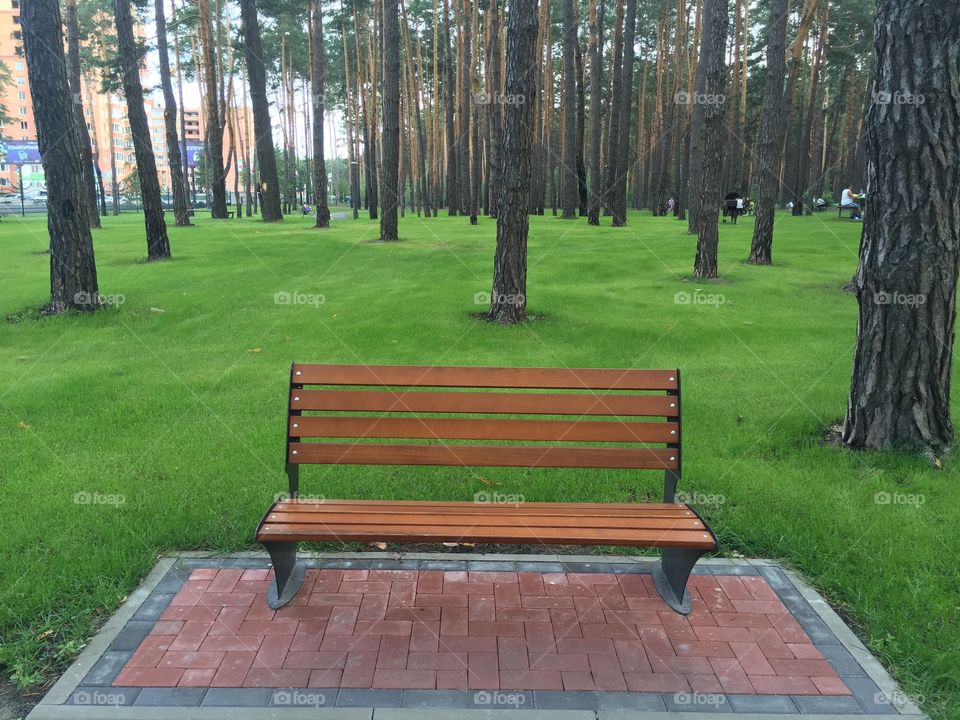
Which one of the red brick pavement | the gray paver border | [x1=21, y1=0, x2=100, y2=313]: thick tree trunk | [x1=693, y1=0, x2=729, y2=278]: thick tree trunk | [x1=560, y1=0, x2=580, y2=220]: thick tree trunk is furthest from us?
[x1=560, y1=0, x2=580, y2=220]: thick tree trunk

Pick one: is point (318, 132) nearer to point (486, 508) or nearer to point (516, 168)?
point (516, 168)

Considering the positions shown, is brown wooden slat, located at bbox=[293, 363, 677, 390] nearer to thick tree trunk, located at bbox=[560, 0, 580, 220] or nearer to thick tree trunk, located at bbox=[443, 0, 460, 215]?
thick tree trunk, located at bbox=[560, 0, 580, 220]

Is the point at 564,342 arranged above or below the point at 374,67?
below

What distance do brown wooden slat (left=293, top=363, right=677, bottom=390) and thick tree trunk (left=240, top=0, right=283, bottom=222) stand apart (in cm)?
2673

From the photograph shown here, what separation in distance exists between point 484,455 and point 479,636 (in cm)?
89

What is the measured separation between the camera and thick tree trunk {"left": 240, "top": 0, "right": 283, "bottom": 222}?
26.9 m

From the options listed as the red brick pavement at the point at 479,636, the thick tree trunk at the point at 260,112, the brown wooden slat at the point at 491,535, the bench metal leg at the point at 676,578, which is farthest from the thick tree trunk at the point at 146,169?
the bench metal leg at the point at 676,578

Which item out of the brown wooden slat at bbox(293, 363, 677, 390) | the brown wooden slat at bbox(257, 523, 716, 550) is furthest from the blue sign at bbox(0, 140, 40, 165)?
the brown wooden slat at bbox(257, 523, 716, 550)

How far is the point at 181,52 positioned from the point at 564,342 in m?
42.4

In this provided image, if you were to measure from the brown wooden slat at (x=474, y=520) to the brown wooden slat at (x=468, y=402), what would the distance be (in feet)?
1.84

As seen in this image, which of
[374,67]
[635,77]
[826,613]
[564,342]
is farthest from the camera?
[635,77]

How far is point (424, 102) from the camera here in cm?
4728

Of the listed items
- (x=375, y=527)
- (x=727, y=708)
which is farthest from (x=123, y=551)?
(x=727, y=708)

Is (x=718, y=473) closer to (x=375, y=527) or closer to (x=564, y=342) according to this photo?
(x=375, y=527)
